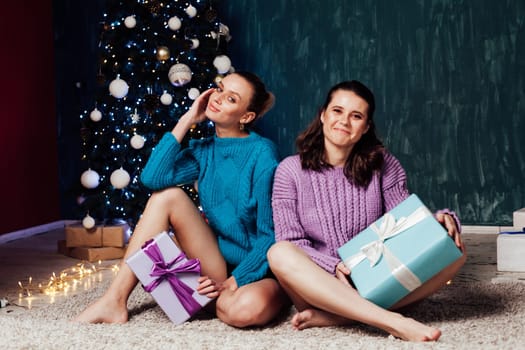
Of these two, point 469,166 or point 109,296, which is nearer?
point 109,296

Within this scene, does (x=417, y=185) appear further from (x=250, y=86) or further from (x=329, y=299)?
(x=329, y=299)

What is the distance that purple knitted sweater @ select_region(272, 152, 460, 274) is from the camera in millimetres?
2350

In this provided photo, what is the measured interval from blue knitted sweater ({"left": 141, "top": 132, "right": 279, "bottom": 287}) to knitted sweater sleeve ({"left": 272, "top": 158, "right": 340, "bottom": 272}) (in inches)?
3.8

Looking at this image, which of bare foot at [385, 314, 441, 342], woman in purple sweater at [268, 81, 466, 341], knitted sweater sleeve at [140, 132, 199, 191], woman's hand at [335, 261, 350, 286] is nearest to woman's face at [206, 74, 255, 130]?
knitted sweater sleeve at [140, 132, 199, 191]

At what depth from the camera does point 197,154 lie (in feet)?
8.68

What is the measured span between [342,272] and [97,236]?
7.12ft

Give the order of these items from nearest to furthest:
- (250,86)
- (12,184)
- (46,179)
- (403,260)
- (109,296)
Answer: (403,260)
(109,296)
(250,86)
(12,184)
(46,179)

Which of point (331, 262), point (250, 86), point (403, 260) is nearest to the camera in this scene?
point (403, 260)

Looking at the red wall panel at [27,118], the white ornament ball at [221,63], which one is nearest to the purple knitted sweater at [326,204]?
the white ornament ball at [221,63]

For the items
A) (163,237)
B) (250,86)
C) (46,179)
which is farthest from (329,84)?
(163,237)

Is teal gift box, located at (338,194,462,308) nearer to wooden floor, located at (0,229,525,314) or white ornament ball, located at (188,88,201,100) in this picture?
wooden floor, located at (0,229,525,314)

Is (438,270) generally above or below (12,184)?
above

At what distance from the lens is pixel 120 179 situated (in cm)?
395

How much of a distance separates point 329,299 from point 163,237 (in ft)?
1.92
